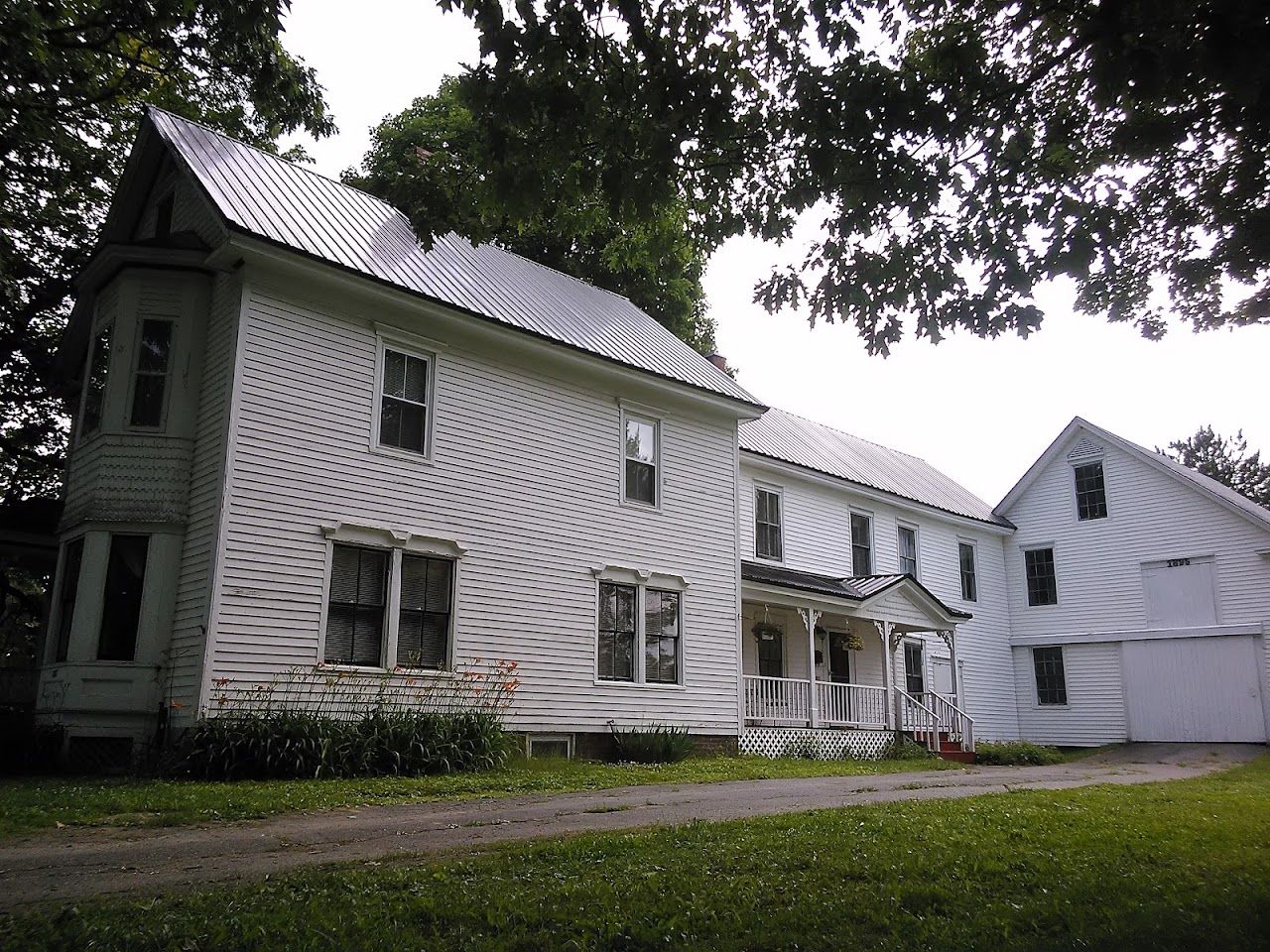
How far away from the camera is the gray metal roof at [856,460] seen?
24672 mm

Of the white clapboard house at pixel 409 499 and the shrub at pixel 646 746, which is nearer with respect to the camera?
the white clapboard house at pixel 409 499

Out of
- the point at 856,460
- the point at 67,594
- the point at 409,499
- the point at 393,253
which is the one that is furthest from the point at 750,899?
the point at 856,460

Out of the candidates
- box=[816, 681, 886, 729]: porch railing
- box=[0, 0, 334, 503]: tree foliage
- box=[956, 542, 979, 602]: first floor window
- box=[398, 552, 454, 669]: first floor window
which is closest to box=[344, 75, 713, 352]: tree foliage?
box=[0, 0, 334, 503]: tree foliage

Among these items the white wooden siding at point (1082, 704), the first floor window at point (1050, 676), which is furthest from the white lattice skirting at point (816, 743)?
the first floor window at point (1050, 676)

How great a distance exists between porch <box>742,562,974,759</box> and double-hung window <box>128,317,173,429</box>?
11134 mm

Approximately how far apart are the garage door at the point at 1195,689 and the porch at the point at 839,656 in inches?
213

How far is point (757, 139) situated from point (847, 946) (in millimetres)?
6426

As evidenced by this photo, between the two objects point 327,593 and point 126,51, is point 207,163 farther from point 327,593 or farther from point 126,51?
point 327,593

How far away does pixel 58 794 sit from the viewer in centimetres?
970

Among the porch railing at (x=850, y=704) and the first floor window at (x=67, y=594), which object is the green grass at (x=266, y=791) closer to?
the first floor window at (x=67, y=594)

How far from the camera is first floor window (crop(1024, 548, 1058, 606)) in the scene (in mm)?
30125

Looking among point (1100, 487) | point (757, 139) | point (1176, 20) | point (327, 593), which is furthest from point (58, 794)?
point (1100, 487)

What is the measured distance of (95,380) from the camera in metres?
15.0

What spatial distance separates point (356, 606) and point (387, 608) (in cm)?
45
